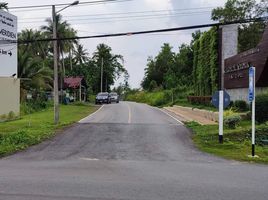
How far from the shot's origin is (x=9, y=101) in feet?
116

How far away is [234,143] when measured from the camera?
2056 cm

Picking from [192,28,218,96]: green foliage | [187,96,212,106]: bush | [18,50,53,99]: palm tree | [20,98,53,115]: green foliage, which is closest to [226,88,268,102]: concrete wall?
[192,28,218,96]: green foliage

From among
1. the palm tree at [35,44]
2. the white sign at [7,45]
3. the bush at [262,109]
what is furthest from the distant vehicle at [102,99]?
the bush at [262,109]

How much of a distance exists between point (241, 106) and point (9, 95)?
1627 cm

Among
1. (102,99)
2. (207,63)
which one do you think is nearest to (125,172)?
(207,63)

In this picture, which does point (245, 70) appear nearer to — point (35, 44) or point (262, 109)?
point (262, 109)

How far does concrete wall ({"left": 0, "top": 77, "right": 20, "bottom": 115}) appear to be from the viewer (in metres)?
34.2

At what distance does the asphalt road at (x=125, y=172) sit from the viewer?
9578 millimetres

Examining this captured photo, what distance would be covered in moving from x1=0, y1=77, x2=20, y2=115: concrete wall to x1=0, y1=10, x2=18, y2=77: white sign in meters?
0.52

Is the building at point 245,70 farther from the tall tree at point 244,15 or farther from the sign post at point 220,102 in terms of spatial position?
the tall tree at point 244,15

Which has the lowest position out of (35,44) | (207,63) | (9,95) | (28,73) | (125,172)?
(125,172)

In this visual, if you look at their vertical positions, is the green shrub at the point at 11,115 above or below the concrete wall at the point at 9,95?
below

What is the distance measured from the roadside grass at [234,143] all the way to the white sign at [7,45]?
16.2 meters

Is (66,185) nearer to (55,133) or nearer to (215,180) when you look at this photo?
(215,180)
